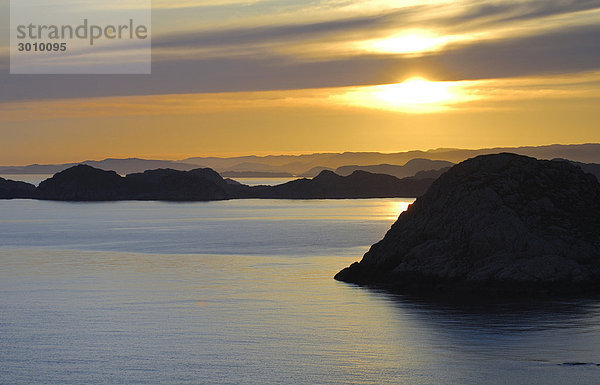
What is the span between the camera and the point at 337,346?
41.0 metres

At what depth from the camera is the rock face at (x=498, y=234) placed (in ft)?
183

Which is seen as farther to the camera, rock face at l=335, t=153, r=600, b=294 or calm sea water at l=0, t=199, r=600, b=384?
rock face at l=335, t=153, r=600, b=294

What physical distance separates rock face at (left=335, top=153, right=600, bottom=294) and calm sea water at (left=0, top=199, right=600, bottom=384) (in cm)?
326

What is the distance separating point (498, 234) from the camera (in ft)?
187

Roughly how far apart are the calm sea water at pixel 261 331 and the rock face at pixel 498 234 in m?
3.26

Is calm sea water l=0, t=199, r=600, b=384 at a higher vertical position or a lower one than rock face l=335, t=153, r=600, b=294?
lower

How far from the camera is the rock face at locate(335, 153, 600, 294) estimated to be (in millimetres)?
55812

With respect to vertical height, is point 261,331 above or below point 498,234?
below

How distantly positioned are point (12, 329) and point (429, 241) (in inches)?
1095

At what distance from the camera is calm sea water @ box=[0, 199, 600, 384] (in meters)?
35.9

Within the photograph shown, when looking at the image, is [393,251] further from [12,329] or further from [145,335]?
[12,329]

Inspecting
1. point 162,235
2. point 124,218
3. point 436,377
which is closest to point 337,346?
point 436,377

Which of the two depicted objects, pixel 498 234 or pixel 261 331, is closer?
pixel 261 331

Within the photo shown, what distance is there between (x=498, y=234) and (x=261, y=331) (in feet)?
64.9
